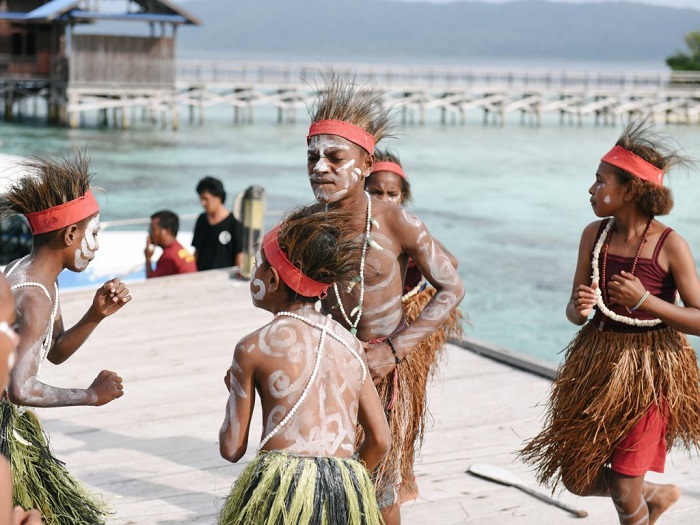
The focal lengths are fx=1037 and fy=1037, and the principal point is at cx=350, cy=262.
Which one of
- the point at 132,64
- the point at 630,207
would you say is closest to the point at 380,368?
the point at 630,207

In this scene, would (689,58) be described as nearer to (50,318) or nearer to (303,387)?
(50,318)

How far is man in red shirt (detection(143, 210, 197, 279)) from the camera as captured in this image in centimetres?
803

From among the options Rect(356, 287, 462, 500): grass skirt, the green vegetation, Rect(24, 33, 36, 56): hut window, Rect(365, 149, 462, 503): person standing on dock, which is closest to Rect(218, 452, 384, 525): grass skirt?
Rect(356, 287, 462, 500): grass skirt

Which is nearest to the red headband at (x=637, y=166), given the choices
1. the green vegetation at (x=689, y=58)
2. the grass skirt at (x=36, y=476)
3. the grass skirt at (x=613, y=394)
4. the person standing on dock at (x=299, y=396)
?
the grass skirt at (x=613, y=394)

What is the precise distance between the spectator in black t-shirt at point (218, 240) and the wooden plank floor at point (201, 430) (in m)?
1.16

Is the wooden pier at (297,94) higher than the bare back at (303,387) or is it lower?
lower

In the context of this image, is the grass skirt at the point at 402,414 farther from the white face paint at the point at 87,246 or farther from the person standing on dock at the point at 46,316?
the white face paint at the point at 87,246

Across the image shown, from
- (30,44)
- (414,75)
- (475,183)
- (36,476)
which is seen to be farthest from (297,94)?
(36,476)

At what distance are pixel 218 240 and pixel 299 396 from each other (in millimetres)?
6104

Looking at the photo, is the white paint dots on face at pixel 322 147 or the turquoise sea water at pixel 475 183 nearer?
the white paint dots on face at pixel 322 147

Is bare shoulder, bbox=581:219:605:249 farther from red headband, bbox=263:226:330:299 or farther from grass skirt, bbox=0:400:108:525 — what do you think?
grass skirt, bbox=0:400:108:525

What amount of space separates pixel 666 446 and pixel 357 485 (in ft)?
5.08

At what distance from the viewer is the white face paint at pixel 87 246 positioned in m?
3.38

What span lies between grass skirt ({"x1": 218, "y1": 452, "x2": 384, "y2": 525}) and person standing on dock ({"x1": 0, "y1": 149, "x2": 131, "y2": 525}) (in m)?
0.65
